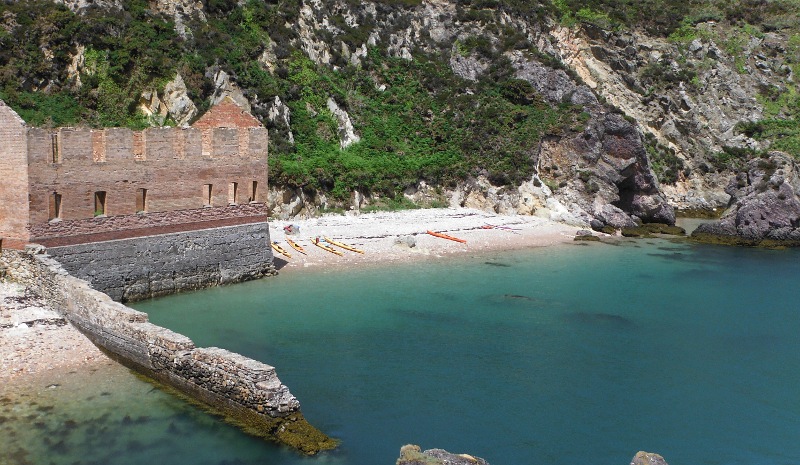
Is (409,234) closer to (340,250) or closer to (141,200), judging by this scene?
(340,250)

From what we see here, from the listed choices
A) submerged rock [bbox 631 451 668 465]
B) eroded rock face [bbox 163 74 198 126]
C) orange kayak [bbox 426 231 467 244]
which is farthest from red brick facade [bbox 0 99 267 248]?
submerged rock [bbox 631 451 668 465]

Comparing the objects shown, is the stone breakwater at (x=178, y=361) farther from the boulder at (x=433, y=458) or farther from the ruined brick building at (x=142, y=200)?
the boulder at (x=433, y=458)

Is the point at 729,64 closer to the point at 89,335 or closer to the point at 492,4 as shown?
the point at 492,4

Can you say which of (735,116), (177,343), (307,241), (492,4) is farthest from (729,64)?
(177,343)

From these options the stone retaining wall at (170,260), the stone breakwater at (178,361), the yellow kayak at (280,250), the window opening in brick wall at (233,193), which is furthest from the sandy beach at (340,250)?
the window opening in brick wall at (233,193)

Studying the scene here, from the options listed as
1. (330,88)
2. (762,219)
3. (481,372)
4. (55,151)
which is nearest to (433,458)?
(481,372)

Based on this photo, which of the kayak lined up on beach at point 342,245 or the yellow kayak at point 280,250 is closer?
the yellow kayak at point 280,250

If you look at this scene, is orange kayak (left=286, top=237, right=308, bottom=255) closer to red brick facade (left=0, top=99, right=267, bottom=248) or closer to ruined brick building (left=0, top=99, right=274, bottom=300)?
ruined brick building (left=0, top=99, right=274, bottom=300)
